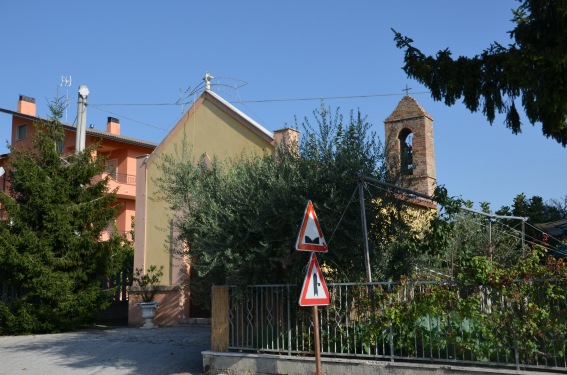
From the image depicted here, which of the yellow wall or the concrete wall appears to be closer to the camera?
the concrete wall

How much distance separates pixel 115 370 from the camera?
387 inches

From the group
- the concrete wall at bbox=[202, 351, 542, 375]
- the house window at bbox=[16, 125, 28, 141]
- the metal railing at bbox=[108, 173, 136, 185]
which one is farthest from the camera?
the house window at bbox=[16, 125, 28, 141]

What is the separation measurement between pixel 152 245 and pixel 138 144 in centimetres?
1643

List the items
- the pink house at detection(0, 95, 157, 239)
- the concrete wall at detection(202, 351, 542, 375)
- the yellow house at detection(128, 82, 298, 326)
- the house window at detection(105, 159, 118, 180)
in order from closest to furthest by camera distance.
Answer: the concrete wall at detection(202, 351, 542, 375)
the yellow house at detection(128, 82, 298, 326)
the house window at detection(105, 159, 118, 180)
the pink house at detection(0, 95, 157, 239)

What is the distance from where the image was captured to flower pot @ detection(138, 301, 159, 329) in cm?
1567

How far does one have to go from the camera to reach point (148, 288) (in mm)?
16328

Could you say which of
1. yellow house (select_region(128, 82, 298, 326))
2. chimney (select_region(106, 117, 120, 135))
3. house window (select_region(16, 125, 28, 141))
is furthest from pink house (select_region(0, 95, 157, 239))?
yellow house (select_region(128, 82, 298, 326))

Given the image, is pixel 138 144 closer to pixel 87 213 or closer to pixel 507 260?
pixel 87 213

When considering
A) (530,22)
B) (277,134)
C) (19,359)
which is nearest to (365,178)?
(530,22)

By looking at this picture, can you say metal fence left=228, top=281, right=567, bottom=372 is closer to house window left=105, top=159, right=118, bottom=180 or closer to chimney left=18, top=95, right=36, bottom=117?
house window left=105, top=159, right=118, bottom=180

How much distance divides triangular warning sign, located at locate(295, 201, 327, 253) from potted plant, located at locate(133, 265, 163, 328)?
9558 mm

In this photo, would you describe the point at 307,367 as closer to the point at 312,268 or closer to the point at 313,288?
the point at 313,288

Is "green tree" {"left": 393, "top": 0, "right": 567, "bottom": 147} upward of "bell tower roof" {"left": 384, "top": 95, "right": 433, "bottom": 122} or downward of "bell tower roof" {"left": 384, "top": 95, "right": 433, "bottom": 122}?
downward

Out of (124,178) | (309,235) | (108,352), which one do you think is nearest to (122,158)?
(124,178)
